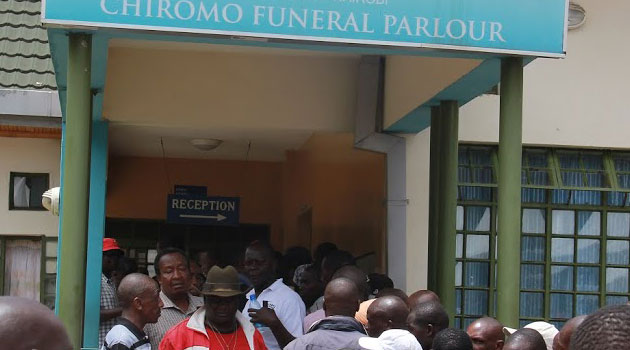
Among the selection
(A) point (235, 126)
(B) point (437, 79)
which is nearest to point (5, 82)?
(A) point (235, 126)

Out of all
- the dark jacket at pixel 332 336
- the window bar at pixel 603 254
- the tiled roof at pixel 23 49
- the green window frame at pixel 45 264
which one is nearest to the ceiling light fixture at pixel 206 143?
the tiled roof at pixel 23 49

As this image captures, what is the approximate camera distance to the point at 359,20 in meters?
6.75

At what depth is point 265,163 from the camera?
15781 millimetres

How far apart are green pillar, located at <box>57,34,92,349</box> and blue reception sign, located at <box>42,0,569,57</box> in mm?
372

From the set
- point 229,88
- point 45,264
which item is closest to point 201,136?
point 229,88

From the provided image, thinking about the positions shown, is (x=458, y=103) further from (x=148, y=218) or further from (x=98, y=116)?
(x=148, y=218)

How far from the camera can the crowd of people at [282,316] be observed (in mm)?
5609

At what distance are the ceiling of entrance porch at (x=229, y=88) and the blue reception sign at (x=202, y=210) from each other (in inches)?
124

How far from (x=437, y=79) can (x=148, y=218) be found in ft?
28.3

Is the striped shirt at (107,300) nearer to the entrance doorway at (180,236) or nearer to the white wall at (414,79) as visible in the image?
the white wall at (414,79)

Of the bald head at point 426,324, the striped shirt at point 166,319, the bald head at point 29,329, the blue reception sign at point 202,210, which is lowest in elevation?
the striped shirt at point 166,319

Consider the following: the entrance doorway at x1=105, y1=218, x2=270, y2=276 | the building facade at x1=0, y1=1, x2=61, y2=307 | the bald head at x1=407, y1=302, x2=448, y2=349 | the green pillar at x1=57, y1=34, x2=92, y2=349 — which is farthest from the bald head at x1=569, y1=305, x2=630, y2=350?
the entrance doorway at x1=105, y1=218, x2=270, y2=276

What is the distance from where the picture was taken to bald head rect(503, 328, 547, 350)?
5047 millimetres

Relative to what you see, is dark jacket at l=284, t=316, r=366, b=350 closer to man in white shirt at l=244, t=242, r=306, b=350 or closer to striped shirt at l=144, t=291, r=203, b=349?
man in white shirt at l=244, t=242, r=306, b=350
